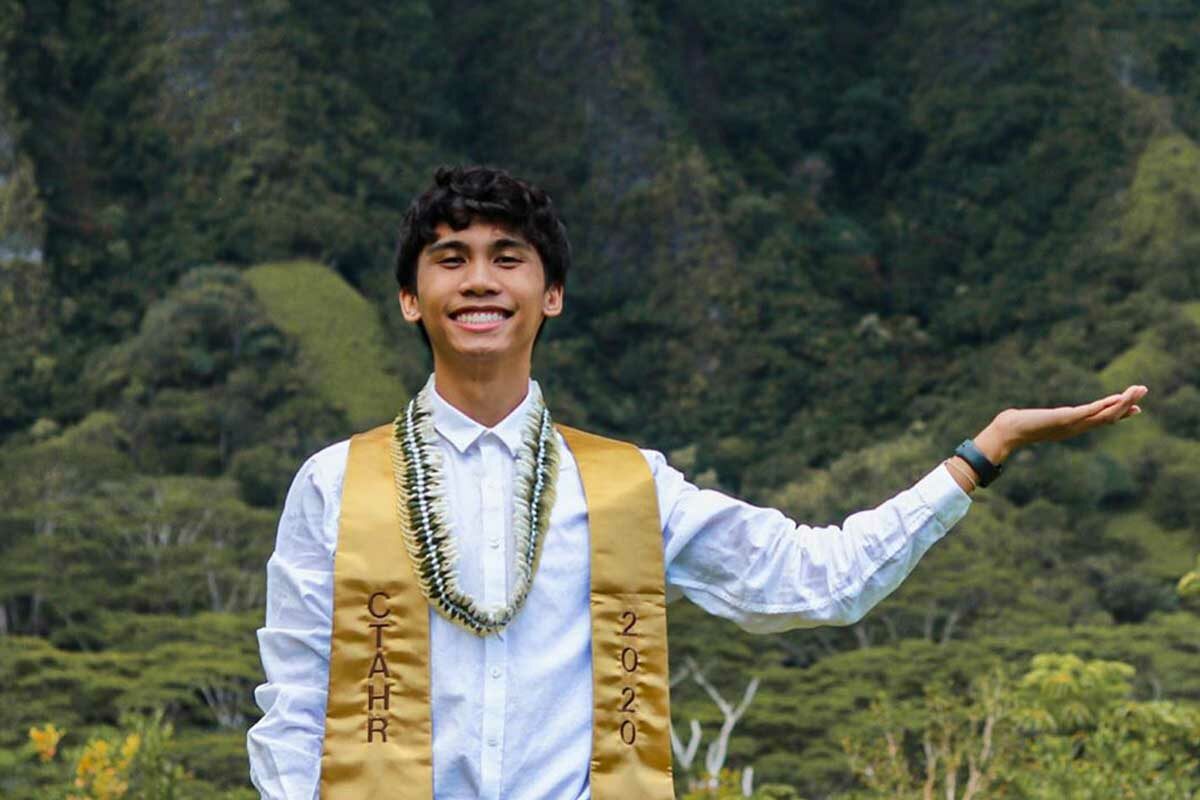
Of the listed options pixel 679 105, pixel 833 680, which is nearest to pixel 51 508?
pixel 833 680

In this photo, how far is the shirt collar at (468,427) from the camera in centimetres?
195

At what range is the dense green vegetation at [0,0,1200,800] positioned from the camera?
17.5m

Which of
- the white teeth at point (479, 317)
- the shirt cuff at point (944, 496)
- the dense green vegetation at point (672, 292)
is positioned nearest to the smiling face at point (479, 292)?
the white teeth at point (479, 317)

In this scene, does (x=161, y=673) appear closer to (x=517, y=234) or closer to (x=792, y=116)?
(x=517, y=234)

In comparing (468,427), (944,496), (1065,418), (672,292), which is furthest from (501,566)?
(672,292)

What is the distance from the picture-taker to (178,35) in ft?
84.2

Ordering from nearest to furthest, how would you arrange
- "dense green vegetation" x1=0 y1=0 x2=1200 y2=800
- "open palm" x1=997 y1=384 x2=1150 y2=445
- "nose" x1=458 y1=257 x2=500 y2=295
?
"open palm" x1=997 y1=384 x2=1150 y2=445
"nose" x1=458 y1=257 x2=500 y2=295
"dense green vegetation" x1=0 y1=0 x2=1200 y2=800

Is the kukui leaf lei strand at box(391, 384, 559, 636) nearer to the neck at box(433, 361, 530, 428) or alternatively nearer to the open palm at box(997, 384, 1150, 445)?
the neck at box(433, 361, 530, 428)

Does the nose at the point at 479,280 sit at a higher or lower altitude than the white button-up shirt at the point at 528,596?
higher

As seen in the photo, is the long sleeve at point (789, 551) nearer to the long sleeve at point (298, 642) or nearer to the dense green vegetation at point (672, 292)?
the long sleeve at point (298, 642)

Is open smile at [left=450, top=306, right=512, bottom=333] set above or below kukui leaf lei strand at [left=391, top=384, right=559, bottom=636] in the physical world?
above

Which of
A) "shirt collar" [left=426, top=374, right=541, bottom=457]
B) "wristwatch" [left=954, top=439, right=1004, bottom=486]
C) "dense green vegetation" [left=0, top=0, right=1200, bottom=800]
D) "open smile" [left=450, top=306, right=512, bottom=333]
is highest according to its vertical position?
"dense green vegetation" [left=0, top=0, right=1200, bottom=800]

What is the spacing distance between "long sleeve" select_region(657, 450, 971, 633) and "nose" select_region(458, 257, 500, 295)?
0.69 feet

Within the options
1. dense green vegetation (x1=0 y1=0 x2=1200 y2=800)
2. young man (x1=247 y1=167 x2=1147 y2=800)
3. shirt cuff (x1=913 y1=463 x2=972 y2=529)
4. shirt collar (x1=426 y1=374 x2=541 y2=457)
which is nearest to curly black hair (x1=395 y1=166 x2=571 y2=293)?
young man (x1=247 y1=167 x2=1147 y2=800)
